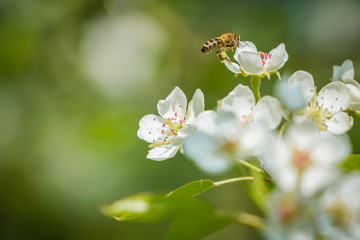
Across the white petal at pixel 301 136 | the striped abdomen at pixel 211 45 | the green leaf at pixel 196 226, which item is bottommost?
the green leaf at pixel 196 226

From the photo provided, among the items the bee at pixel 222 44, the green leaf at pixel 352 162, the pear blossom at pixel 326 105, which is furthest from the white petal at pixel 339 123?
the bee at pixel 222 44

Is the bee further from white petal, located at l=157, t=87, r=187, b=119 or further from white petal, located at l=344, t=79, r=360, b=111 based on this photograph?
white petal, located at l=344, t=79, r=360, b=111

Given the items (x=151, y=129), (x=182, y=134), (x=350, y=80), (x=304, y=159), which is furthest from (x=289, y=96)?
(x=151, y=129)

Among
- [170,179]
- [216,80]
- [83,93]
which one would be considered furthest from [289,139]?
[83,93]

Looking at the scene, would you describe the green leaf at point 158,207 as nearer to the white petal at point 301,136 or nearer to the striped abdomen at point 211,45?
the white petal at point 301,136

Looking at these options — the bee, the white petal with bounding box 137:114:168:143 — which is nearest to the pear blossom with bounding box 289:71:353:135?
the white petal with bounding box 137:114:168:143
